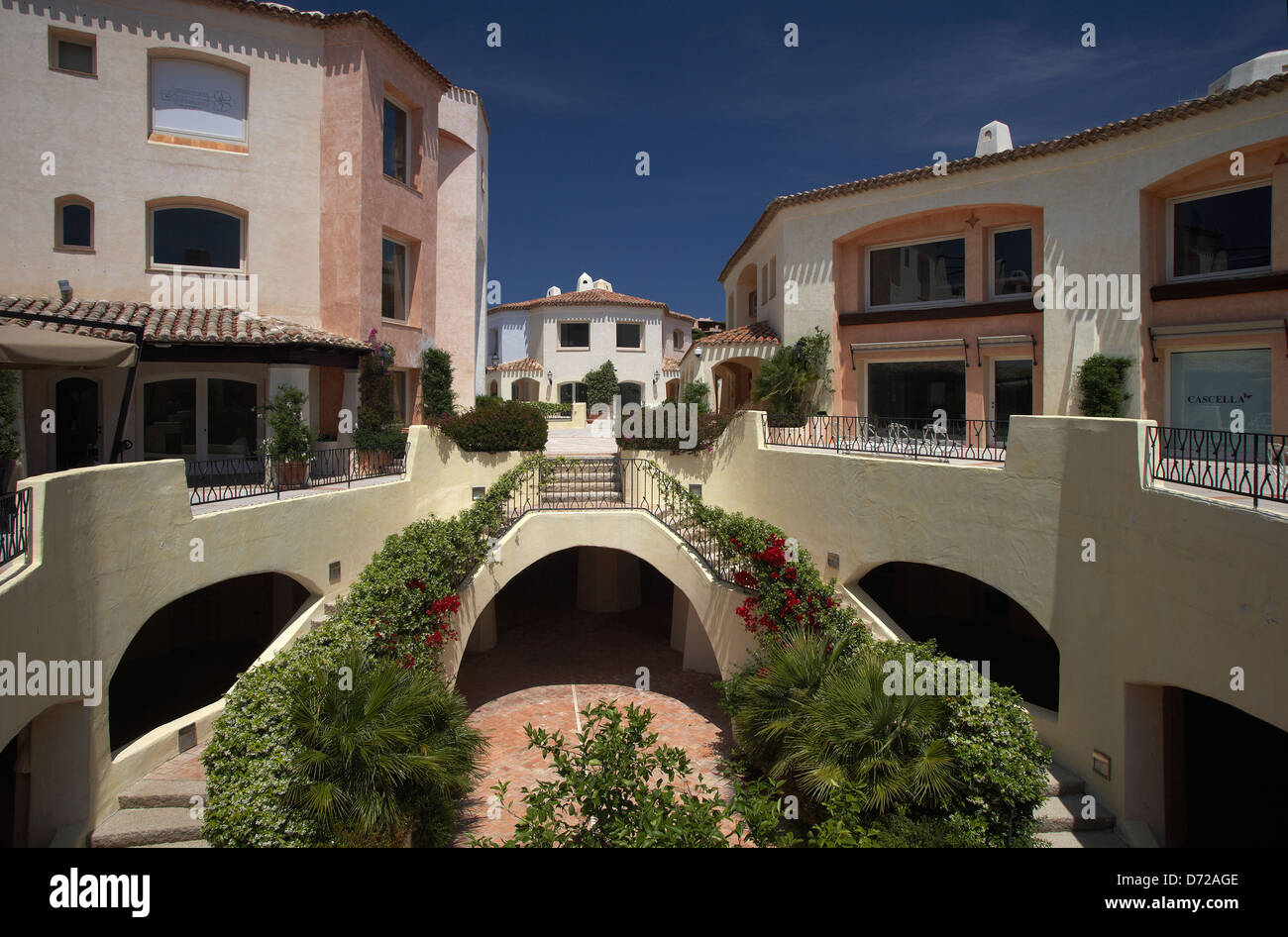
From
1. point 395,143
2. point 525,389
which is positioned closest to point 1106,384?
point 395,143

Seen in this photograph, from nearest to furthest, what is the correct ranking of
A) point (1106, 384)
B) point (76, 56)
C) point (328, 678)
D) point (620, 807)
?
point (620, 807), point (328, 678), point (1106, 384), point (76, 56)

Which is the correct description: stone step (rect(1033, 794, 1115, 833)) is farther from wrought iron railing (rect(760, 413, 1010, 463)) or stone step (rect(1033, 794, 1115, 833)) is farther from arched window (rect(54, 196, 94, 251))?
arched window (rect(54, 196, 94, 251))

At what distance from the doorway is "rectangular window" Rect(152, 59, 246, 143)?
256 inches

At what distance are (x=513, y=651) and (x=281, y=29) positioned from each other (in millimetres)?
17220


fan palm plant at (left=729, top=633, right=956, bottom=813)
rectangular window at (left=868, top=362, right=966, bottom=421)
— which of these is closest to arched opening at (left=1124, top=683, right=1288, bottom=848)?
fan palm plant at (left=729, top=633, right=956, bottom=813)

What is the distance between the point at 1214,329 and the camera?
16.1m

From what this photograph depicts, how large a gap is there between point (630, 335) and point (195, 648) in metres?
30.6

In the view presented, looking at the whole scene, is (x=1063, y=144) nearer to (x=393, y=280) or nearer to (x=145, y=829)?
(x=393, y=280)

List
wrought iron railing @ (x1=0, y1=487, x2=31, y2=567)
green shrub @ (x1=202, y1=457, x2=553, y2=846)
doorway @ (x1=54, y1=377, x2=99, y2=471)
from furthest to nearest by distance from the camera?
doorway @ (x1=54, y1=377, x2=99, y2=471) < green shrub @ (x1=202, y1=457, x2=553, y2=846) < wrought iron railing @ (x1=0, y1=487, x2=31, y2=567)

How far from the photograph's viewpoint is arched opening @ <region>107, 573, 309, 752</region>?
1523 centimetres

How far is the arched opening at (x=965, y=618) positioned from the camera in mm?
17113

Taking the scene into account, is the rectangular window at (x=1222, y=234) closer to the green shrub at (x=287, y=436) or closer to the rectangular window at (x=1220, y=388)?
the rectangular window at (x=1220, y=388)

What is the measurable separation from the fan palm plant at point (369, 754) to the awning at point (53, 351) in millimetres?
5690
